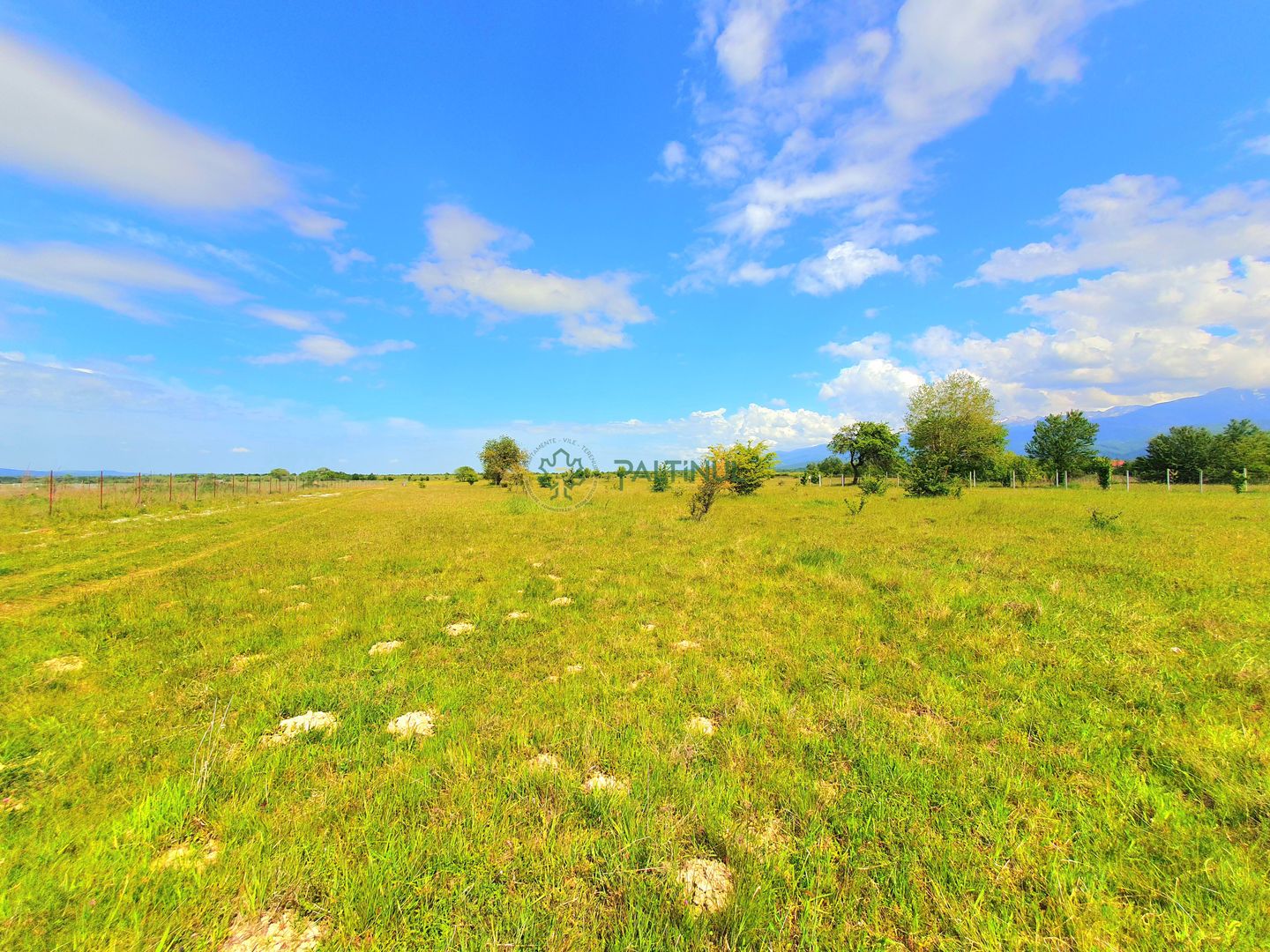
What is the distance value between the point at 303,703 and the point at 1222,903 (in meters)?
6.19

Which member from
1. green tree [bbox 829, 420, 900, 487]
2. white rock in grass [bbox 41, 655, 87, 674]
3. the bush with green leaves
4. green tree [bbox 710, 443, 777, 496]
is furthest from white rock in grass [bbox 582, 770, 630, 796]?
green tree [bbox 829, 420, 900, 487]

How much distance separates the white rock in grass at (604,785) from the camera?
9.43 ft

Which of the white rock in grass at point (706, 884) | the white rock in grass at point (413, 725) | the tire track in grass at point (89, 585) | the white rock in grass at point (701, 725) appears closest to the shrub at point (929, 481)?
the white rock in grass at point (701, 725)

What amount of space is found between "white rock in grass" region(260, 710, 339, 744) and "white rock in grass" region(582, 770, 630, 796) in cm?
226

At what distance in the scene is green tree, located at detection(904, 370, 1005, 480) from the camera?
148 feet

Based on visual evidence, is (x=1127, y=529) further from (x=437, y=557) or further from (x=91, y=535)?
(x=91, y=535)

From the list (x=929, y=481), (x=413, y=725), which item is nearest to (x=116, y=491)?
(x=413, y=725)

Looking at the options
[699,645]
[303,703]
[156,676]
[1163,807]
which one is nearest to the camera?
[1163,807]

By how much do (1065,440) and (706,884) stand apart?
86.6 meters

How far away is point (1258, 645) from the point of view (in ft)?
15.5

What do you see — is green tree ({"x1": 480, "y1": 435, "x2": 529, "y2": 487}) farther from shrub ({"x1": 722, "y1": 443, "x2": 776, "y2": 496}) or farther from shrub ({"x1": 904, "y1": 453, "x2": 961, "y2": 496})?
shrub ({"x1": 904, "y1": 453, "x2": 961, "y2": 496})

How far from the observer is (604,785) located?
2.98m

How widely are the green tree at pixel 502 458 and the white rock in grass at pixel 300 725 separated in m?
44.7

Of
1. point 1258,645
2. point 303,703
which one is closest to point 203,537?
point 303,703
